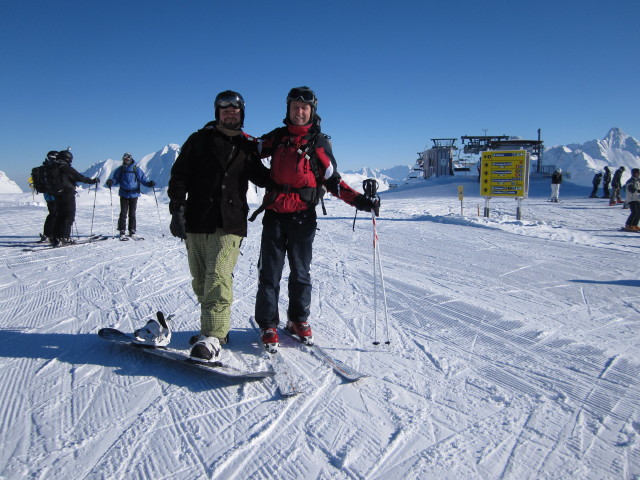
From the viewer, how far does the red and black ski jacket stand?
2.94 metres

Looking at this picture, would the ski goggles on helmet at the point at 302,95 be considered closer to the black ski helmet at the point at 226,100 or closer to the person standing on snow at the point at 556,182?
the black ski helmet at the point at 226,100

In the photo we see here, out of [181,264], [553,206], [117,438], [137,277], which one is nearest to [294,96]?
[117,438]

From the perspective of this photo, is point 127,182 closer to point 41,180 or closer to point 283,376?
point 41,180

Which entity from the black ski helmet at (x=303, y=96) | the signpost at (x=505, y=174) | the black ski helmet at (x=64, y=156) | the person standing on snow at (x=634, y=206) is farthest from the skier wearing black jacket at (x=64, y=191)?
the person standing on snow at (x=634, y=206)

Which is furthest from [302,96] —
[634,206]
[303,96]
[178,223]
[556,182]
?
[556,182]

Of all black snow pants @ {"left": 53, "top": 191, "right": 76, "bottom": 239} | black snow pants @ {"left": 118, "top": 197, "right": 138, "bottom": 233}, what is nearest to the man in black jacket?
black snow pants @ {"left": 53, "top": 191, "right": 76, "bottom": 239}

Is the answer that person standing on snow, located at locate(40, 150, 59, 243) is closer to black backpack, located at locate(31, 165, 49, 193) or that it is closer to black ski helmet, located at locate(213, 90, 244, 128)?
black backpack, located at locate(31, 165, 49, 193)

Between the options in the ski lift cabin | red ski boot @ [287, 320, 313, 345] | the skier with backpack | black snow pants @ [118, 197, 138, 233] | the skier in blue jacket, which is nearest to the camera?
red ski boot @ [287, 320, 313, 345]

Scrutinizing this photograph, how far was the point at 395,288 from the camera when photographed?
4969 millimetres

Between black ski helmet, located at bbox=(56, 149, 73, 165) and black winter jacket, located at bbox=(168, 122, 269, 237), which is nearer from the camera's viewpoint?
black winter jacket, located at bbox=(168, 122, 269, 237)

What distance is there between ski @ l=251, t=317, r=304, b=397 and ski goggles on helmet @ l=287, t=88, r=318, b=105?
1.93m

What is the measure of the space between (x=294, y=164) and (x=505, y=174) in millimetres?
11335

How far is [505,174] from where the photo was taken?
1236 cm

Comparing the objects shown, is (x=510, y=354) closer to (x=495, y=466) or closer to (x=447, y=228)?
(x=495, y=466)
